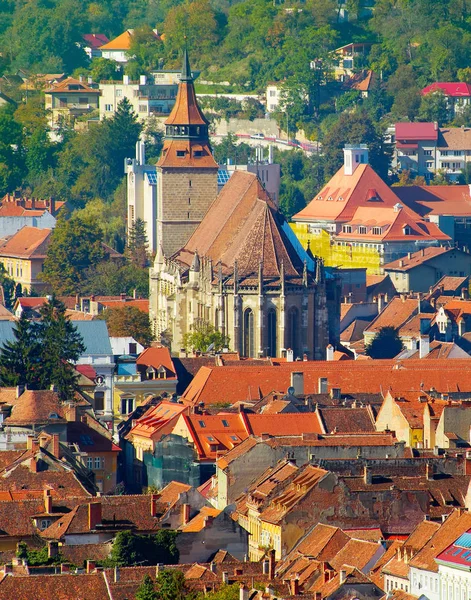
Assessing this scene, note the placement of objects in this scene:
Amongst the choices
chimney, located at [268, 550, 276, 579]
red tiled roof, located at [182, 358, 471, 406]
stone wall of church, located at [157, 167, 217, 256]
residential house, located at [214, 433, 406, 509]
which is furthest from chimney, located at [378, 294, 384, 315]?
chimney, located at [268, 550, 276, 579]

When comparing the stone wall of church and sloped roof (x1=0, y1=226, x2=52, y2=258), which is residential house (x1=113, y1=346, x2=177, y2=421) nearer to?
the stone wall of church

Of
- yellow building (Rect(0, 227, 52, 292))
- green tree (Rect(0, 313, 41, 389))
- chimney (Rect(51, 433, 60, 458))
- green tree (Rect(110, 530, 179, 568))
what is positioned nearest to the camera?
green tree (Rect(110, 530, 179, 568))

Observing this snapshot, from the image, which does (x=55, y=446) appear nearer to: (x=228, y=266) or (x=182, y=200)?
(x=228, y=266)

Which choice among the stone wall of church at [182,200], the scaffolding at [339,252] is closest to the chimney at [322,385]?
the stone wall of church at [182,200]

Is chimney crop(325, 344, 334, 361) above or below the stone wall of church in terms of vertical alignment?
below

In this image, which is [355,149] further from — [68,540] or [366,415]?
[68,540]

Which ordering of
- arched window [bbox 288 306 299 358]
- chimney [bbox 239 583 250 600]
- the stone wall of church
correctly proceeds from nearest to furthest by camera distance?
chimney [bbox 239 583 250 600], arched window [bbox 288 306 299 358], the stone wall of church
